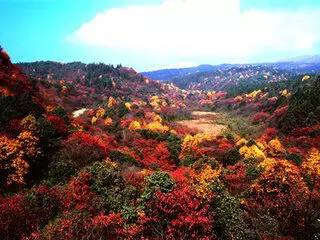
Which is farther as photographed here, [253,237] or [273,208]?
[273,208]

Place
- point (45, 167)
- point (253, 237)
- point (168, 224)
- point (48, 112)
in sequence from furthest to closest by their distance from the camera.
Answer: point (48, 112)
point (45, 167)
point (253, 237)
point (168, 224)

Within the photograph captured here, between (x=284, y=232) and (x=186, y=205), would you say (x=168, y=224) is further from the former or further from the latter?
(x=284, y=232)

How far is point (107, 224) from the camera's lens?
3416 cm

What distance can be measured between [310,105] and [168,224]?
4135 inches

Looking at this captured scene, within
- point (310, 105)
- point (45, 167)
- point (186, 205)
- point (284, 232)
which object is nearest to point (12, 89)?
point (45, 167)

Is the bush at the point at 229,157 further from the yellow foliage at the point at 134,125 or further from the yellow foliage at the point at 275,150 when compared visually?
the yellow foliage at the point at 134,125

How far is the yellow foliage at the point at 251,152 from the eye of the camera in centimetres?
7282

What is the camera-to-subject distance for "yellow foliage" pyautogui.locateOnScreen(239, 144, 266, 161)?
72.8 meters

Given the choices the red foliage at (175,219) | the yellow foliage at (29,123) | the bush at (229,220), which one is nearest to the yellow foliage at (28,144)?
the yellow foliage at (29,123)

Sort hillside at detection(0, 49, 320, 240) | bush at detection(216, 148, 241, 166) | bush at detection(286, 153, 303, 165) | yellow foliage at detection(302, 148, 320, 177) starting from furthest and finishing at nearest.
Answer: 1. bush at detection(216, 148, 241, 166)
2. bush at detection(286, 153, 303, 165)
3. yellow foliage at detection(302, 148, 320, 177)
4. hillside at detection(0, 49, 320, 240)

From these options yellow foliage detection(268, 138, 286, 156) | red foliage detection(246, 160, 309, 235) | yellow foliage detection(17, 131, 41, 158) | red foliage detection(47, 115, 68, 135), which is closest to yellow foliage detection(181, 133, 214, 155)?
yellow foliage detection(268, 138, 286, 156)

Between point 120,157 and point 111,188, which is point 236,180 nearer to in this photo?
point 120,157

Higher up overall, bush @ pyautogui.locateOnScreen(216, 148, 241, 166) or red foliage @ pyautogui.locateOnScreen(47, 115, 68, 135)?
red foliage @ pyautogui.locateOnScreen(47, 115, 68, 135)

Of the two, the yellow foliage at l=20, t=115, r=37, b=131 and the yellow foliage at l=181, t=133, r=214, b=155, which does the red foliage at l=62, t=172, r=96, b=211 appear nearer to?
the yellow foliage at l=20, t=115, r=37, b=131
